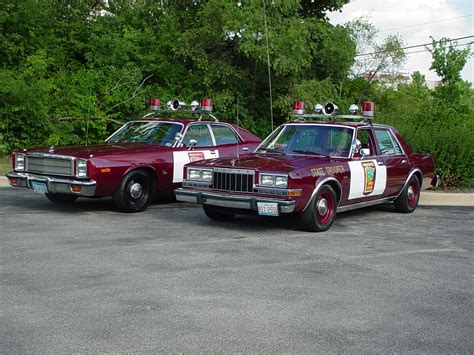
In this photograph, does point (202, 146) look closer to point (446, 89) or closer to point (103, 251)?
point (103, 251)

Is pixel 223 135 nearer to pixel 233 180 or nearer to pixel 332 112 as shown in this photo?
pixel 332 112

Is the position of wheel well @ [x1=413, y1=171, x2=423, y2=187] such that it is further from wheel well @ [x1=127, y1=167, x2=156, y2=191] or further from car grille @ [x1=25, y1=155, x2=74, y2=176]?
car grille @ [x1=25, y1=155, x2=74, y2=176]

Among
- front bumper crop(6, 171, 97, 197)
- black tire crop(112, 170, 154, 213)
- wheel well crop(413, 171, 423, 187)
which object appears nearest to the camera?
front bumper crop(6, 171, 97, 197)

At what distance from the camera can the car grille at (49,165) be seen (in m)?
9.50

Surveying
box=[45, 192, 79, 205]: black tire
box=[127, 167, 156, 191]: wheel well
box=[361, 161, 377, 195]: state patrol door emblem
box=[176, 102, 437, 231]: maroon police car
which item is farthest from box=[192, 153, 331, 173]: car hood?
box=[45, 192, 79, 205]: black tire

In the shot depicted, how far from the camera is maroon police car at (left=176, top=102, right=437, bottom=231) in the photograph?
27.5 ft

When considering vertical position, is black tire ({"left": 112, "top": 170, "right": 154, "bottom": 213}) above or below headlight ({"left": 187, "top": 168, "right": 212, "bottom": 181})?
below

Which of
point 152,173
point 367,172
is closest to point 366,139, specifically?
point 367,172

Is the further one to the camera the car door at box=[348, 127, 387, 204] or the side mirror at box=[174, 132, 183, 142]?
the side mirror at box=[174, 132, 183, 142]

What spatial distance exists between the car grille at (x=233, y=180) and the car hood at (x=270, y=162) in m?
0.07

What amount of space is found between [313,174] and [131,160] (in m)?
2.91

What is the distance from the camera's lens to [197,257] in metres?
6.96

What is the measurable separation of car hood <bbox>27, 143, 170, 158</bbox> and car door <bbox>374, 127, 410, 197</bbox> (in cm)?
348

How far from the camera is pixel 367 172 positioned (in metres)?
9.70
